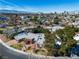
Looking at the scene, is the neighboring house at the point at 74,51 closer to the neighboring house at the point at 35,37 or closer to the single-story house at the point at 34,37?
the neighboring house at the point at 35,37

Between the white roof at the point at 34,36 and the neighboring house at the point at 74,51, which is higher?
the neighboring house at the point at 74,51

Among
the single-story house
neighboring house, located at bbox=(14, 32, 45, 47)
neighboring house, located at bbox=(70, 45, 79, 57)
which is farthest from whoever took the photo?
the single-story house

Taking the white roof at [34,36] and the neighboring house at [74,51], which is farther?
the white roof at [34,36]

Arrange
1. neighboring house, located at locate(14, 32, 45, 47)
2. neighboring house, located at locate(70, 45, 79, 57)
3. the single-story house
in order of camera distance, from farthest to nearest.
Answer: the single-story house < neighboring house, located at locate(14, 32, 45, 47) < neighboring house, located at locate(70, 45, 79, 57)

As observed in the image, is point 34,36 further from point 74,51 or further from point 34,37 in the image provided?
point 74,51

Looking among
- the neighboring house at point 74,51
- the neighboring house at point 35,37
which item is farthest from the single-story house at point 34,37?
the neighboring house at point 74,51

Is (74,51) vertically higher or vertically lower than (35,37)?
higher

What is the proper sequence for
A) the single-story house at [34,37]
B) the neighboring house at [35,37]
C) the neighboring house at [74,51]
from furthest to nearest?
1. the single-story house at [34,37]
2. the neighboring house at [35,37]
3. the neighboring house at [74,51]

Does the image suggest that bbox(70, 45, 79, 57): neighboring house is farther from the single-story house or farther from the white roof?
the white roof

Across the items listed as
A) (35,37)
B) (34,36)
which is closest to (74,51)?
(35,37)

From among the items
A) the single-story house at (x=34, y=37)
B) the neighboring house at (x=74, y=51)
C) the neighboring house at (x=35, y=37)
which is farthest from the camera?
the single-story house at (x=34, y=37)

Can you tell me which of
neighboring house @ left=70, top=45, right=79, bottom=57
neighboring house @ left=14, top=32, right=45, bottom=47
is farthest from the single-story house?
neighboring house @ left=70, top=45, right=79, bottom=57
